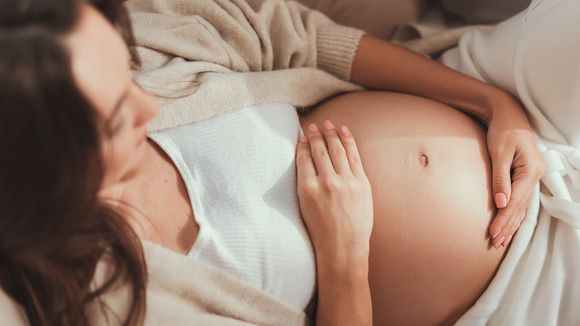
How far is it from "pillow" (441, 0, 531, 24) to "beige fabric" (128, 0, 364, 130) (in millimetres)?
277

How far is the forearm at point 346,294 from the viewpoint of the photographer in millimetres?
791

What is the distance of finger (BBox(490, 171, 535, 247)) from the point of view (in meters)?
0.85

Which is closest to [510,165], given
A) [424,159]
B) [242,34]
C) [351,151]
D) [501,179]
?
[501,179]

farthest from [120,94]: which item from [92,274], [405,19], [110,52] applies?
[405,19]

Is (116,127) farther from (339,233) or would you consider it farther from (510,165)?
(510,165)

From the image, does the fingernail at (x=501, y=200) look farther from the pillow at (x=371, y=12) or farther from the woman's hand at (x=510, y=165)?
the pillow at (x=371, y=12)

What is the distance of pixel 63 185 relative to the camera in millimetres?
503

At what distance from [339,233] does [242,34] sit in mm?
368

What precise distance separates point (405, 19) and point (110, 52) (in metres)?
0.84

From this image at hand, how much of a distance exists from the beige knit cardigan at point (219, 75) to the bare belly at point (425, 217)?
145 mm

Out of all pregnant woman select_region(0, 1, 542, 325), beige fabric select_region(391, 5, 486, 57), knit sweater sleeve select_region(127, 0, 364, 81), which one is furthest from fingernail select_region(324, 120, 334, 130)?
beige fabric select_region(391, 5, 486, 57)

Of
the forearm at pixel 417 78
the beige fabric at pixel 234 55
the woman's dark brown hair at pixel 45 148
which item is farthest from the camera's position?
the forearm at pixel 417 78

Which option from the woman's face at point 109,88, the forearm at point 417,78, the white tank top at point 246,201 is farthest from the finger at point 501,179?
the woman's face at point 109,88

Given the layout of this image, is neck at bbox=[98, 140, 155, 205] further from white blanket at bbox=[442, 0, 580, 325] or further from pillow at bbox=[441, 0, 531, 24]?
pillow at bbox=[441, 0, 531, 24]
